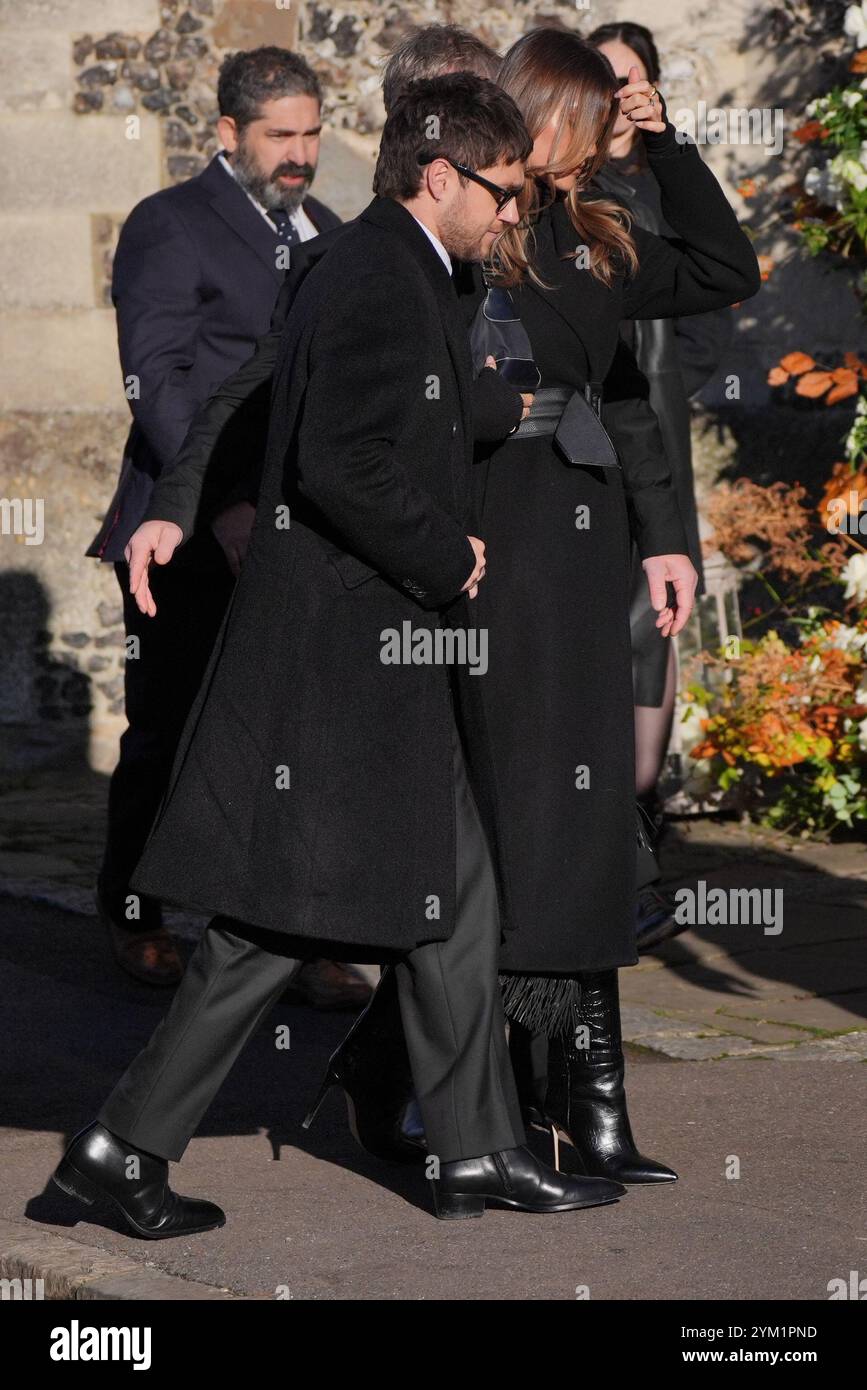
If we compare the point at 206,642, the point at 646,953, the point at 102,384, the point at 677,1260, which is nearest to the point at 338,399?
the point at 677,1260

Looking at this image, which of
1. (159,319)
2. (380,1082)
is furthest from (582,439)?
(159,319)

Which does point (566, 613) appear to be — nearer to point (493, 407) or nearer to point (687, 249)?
point (493, 407)

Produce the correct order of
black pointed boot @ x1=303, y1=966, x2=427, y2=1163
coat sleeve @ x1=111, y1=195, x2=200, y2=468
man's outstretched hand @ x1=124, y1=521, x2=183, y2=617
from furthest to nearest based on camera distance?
coat sleeve @ x1=111, y1=195, x2=200, y2=468, black pointed boot @ x1=303, y1=966, x2=427, y2=1163, man's outstretched hand @ x1=124, y1=521, x2=183, y2=617

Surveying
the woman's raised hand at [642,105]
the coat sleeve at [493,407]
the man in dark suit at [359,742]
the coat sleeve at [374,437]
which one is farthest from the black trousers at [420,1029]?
the woman's raised hand at [642,105]

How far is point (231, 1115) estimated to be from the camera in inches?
172

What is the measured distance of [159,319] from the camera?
5.16m

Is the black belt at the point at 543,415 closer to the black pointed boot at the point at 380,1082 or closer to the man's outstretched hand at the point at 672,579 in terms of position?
the man's outstretched hand at the point at 672,579

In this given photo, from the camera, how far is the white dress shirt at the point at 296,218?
5.33 metres

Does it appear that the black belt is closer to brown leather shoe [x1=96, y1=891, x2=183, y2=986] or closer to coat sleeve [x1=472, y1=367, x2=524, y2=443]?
coat sleeve [x1=472, y1=367, x2=524, y2=443]

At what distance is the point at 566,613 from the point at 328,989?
1666 mm

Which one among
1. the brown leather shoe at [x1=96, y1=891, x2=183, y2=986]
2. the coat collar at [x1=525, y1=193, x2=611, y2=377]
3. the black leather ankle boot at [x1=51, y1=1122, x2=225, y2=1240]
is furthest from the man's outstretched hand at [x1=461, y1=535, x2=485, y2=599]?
the brown leather shoe at [x1=96, y1=891, x2=183, y2=986]

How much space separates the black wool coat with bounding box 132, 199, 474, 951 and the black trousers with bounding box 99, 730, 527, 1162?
8 centimetres

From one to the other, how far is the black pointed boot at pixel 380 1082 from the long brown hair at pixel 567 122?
133 centimetres

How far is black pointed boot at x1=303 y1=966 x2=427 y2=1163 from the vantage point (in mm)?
3963
